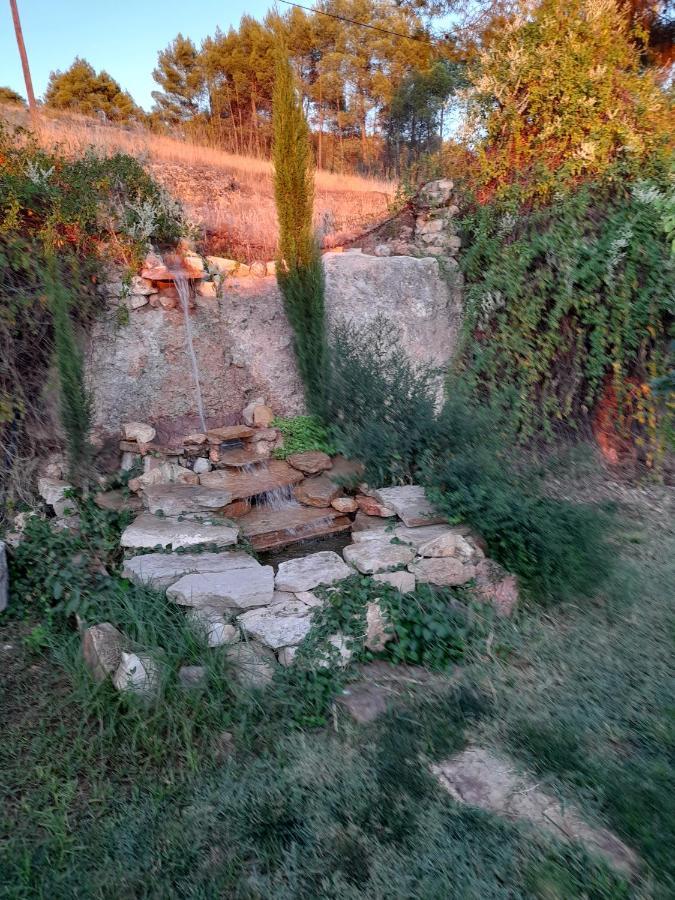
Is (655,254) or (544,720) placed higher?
(655,254)

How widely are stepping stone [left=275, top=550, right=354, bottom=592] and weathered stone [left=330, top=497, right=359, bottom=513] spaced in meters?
0.96

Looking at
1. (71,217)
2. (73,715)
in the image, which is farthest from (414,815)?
(71,217)

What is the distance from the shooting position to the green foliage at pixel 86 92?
64.2 feet

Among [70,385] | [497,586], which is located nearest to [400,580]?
[497,586]

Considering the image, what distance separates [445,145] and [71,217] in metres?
4.53

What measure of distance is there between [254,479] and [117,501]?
116 centimetres

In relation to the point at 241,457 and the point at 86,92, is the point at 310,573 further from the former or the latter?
the point at 86,92

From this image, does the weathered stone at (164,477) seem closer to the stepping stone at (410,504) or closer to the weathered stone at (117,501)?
the weathered stone at (117,501)

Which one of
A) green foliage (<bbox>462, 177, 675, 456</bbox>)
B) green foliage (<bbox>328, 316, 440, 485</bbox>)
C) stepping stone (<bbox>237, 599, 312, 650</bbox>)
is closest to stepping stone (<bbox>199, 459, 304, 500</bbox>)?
green foliage (<bbox>328, 316, 440, 485</bbox>)

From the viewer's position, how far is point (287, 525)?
5.00m

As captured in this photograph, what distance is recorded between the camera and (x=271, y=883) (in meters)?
2.17

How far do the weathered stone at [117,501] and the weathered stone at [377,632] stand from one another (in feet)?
7.56

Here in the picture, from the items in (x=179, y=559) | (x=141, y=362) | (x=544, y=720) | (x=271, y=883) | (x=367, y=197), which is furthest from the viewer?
(x=367, y=197)

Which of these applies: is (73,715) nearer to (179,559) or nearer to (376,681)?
(179,559)
